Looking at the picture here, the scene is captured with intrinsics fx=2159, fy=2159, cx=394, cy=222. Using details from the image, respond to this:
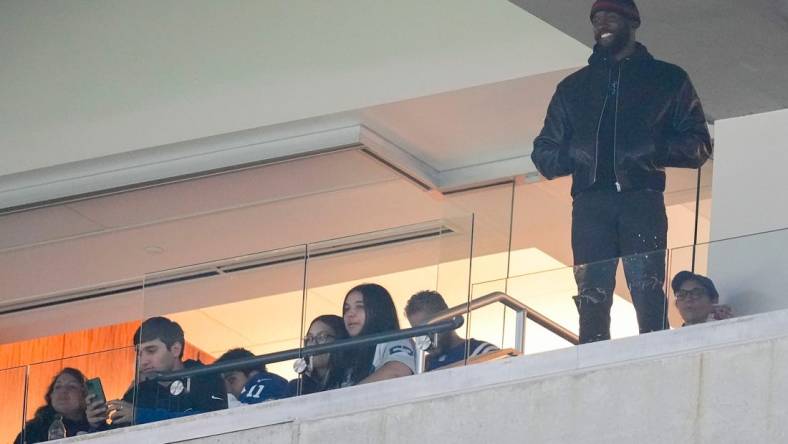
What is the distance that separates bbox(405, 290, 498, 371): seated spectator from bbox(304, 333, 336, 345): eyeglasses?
1.24ft

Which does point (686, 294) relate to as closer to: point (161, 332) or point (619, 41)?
point (619, 41)

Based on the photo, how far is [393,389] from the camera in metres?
8.55

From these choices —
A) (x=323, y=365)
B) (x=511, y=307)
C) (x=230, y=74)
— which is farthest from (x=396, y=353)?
(x=230, y=74)

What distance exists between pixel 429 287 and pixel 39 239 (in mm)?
6577

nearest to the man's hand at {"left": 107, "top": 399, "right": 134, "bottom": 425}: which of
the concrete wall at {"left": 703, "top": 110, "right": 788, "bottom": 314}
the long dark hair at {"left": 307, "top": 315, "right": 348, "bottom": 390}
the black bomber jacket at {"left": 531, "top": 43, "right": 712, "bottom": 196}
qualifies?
the long dark hair at {"left": 307, "top": 315, "right": 348, "bottom": 390}

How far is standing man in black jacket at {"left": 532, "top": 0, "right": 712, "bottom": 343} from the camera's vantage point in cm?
863

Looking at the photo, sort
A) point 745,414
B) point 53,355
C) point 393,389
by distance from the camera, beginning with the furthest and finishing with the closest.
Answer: point 53,355
point 393,389
point 745,414

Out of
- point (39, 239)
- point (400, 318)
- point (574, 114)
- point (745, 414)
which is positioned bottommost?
point (745, 414)

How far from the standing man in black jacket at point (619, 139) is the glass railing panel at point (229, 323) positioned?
3.96 ft

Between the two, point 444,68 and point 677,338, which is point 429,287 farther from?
point 444,68

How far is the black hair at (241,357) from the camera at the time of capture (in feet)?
29.5

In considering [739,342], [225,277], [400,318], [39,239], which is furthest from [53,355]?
[739,342]

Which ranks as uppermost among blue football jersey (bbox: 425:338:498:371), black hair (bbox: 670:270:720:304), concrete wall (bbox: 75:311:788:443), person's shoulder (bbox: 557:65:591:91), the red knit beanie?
the red knit beanie

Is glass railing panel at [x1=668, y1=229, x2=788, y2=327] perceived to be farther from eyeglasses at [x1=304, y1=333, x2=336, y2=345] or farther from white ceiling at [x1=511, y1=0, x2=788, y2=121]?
white ceiling at [x1=511, y1=0, x2=788, y2=121]
